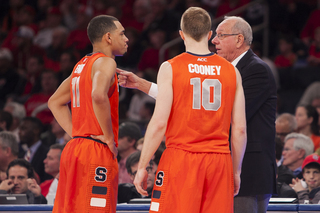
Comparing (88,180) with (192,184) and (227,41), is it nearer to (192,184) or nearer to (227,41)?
(192,184)

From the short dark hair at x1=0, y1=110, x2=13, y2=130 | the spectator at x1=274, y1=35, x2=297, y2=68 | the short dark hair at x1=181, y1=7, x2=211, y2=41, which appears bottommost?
the short dark hair at x1=0, y1=110, x2=13, y2=130

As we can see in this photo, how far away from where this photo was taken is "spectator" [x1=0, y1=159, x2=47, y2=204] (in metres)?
5.23

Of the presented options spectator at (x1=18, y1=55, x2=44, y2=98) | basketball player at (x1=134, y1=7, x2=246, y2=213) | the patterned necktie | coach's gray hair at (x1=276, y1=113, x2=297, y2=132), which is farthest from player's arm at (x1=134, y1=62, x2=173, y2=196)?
spectator at (x1=18, y1=55, x2=44, y2=98)

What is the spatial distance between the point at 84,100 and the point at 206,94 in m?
0.96

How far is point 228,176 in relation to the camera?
120 inches

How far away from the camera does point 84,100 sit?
346cm

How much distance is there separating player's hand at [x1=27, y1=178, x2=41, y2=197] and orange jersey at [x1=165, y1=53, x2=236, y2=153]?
2.63 meters

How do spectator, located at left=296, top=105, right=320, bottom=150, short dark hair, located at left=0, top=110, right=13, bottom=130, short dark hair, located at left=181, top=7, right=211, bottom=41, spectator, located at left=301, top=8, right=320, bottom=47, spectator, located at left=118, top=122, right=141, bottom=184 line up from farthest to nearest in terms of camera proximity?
spectator, located at left=301, top=8, right=320, bottom=47, short dark hair, located at left=0, top=110, right=13, bottom=130, spectator, located at left=296, top=105, right=320, bottom=150, spectator, located at left=118, top=122, right=141, bottom=184, short dark hair, located at left=181, top=7, right=211, bottom=41

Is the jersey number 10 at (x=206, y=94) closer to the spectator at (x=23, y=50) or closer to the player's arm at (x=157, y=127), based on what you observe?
the player's arm at (x=157, y=127)

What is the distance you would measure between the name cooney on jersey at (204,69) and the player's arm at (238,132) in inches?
7.2

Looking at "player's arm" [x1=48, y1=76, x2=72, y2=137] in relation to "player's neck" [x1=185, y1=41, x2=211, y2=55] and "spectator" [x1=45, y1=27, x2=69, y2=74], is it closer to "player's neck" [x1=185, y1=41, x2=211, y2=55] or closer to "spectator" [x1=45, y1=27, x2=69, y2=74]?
"player's neck" [x1=185, y1=41, x2=211, y2=55]

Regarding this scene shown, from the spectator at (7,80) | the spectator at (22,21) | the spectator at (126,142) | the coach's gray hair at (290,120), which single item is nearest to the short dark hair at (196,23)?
the spectator at (126,142)

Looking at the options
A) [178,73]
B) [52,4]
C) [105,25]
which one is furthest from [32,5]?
[178,73]

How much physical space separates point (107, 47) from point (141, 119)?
516 centimetres
